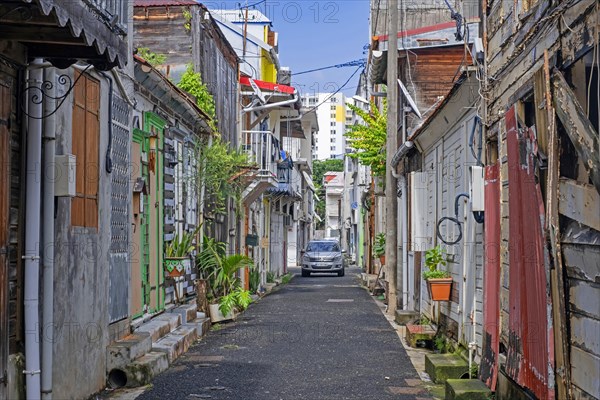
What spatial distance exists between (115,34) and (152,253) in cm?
637

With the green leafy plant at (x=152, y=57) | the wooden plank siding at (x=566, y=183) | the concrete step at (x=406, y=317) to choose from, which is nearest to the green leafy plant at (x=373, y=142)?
the green leafy plant at (x=152, y=57)

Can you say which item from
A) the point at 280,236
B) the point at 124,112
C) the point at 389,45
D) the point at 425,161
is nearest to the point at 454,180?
the point at 425,161

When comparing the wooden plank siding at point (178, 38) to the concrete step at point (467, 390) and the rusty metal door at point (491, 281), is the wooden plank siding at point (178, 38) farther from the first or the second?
the concrete step at point (467, 390)

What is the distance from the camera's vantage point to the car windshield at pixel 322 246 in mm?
37469

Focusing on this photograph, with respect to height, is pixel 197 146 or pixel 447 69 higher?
pixel 447 69

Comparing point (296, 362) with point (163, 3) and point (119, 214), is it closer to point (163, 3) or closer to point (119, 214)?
point (119, 214)

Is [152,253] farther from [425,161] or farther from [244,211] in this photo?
[244,211]

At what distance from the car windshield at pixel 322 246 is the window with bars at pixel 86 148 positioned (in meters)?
28.6

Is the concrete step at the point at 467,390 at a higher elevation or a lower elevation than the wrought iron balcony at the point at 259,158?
lower

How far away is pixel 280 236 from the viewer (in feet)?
123

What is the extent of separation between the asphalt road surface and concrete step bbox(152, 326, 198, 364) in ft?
0.44

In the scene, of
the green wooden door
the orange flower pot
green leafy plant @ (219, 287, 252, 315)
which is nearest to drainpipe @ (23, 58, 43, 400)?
the green wooden door

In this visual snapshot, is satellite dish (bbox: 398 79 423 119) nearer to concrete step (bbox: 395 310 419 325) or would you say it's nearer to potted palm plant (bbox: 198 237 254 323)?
concrete step (bbox: 395 310 419 325)

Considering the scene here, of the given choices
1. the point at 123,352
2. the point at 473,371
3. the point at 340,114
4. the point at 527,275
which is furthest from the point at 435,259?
the point at 340,114
